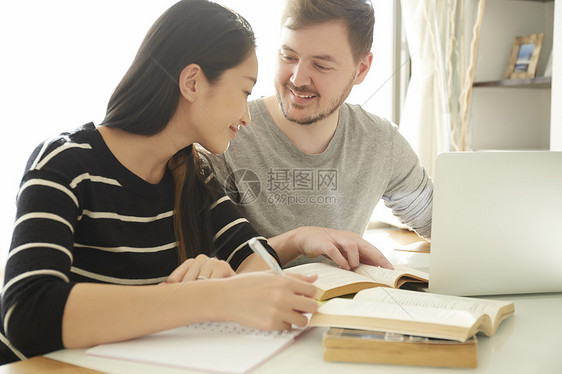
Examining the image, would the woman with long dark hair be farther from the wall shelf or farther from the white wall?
the wall shelf

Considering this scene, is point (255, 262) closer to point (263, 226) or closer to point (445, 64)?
point (263, 226)

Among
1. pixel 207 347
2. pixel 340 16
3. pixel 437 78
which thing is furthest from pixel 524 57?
pixel 207 347

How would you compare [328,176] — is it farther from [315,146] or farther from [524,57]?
[524,57]

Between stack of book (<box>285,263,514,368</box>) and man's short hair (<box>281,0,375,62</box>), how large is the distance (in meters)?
0.81

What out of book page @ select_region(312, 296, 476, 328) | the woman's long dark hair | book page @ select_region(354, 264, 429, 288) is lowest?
book page @ select_region(354, 264, 429, 288)

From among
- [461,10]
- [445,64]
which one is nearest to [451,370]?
[445,64]

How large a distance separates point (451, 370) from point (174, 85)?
0.71 m

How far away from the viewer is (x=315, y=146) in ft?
4.99

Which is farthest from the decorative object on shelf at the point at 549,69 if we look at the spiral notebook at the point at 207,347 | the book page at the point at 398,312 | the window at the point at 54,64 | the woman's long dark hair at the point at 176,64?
the spiral notebook at the point at 207,347

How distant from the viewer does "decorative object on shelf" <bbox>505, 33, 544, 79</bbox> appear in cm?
255

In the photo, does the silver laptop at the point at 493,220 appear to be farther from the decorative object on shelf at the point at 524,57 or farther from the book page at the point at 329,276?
the decorative object on shelf at the point at 524,57

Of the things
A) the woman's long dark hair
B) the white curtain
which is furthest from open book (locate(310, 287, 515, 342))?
the white curtain

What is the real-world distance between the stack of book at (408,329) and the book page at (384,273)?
14 centimetres

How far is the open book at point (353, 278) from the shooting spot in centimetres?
92
